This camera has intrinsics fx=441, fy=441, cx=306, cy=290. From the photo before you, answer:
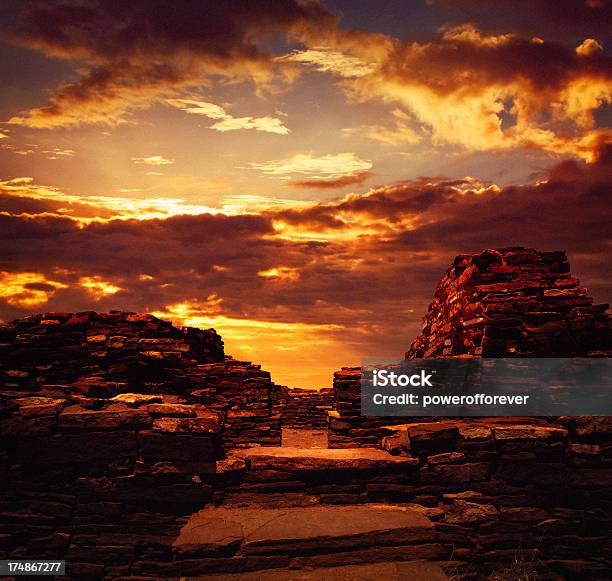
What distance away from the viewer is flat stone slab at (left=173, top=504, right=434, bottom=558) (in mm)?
3982

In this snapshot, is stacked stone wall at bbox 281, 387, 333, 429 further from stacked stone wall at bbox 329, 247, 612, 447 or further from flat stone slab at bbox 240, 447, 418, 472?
→ flat stone slab at bbox 240, 447, 418, 472

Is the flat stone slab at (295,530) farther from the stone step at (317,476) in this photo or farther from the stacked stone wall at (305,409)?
the stacked stone wall at (305,409)

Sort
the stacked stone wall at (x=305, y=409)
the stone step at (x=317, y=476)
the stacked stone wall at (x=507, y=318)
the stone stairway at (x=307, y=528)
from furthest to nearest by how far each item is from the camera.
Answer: the stacked stone wall at (x=305, y=409)
the stacked stone wall at (x=507, y=318)
the stone step at (x=317, y=476)
the stone stairway at (x=307, y=528)

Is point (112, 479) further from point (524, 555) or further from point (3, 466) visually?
point (524, 555)

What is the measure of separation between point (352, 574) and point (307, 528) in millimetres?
571

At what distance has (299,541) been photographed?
402cm

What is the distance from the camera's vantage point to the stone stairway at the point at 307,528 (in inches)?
154

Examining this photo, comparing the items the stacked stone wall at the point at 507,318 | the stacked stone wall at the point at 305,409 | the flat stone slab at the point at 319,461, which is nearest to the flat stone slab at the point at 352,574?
the flat stone slab at the point at 319,461

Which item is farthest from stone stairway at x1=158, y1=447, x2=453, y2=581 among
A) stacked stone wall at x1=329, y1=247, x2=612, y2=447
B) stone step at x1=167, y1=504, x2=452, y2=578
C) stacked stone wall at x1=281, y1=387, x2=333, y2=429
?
stacked stone wall at x1=281, y1=387, x2=333, y2=429

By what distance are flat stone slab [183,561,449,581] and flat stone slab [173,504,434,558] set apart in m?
0.16

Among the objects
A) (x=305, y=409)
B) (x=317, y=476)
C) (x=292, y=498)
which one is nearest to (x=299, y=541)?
(x=292, y=498)

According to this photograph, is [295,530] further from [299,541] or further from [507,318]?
[507,318]

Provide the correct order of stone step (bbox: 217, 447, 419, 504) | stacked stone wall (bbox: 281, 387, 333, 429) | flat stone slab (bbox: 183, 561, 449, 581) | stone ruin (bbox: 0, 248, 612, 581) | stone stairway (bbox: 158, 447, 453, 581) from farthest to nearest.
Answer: stacked stone wall (bbox: 281, 387, 333, 429) < stone step (bbox: 217, 447, 419, 504) < stone ruin (bbox: 0, 248, 612, 581) < stone stairway (bbox: 158, 447, 453, 581) < flat stone slab (bbox: 183, 561, 449, 581)

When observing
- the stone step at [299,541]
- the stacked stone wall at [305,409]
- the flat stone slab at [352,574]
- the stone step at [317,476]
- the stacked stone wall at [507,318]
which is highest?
the stacked stone wall at [507,318]
